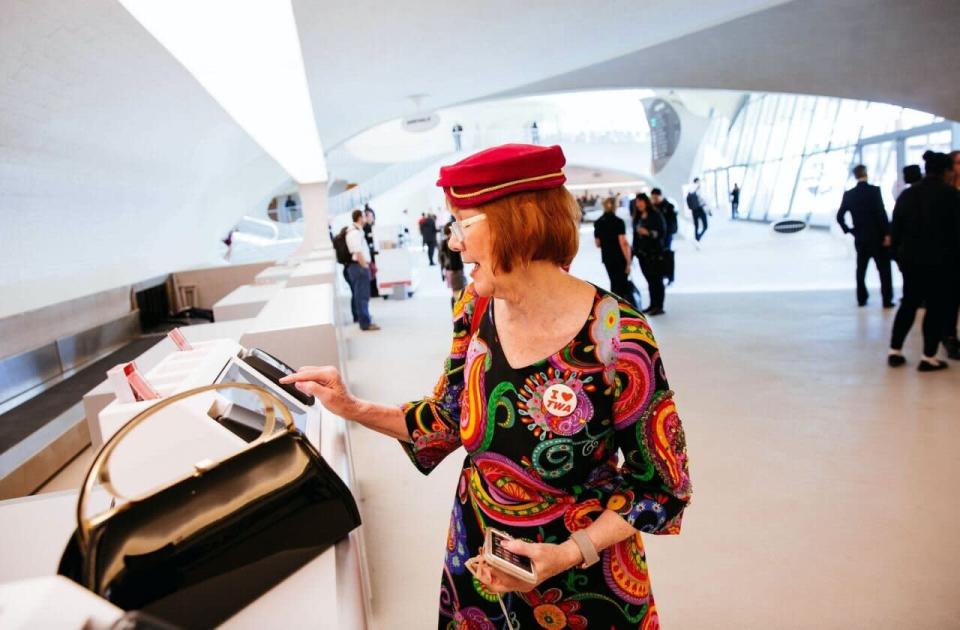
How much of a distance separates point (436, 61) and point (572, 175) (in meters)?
41.2

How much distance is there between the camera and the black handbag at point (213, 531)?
0.92 metres

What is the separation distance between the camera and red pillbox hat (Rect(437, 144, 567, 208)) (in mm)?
1295

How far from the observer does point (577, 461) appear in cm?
135

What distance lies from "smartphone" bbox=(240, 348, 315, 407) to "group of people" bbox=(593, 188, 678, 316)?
19.6 ft

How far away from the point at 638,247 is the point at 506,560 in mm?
7577

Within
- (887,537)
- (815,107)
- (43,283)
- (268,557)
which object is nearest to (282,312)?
(268,557)

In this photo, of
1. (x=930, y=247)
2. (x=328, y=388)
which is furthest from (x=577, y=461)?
(x=930, y=247)

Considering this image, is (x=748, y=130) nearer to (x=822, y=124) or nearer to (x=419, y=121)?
(x=822, y=124)

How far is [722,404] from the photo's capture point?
5.06 meters

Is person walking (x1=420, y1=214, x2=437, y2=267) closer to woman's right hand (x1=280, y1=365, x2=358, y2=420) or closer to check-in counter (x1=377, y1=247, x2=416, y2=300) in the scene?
check-in counter (x1=377, y1=247, x2=416, y2=300)

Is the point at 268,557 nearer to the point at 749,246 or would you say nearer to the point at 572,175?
the point at 749,246

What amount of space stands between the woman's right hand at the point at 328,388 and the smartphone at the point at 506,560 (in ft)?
1.88

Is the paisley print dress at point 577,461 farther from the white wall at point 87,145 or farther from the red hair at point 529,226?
the white wall at point 87,145

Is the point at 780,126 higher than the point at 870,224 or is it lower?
higher
